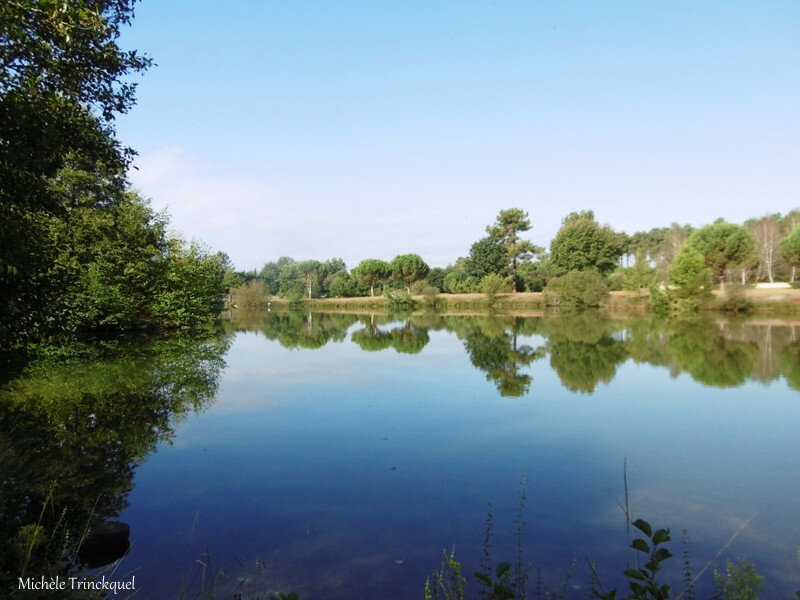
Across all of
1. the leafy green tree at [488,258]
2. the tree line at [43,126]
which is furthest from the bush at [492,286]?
the tree line at [43,126]

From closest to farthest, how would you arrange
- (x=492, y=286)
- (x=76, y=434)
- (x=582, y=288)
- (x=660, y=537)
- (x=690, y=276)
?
(x=660, y=537)
(x=76, y=434)
(x=690, y=276)
(x=582, y=288)
(x=492, y=286)

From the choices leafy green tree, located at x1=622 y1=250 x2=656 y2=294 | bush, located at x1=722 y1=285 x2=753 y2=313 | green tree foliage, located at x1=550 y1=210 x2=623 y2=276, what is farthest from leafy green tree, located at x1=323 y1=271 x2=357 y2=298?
bush, located at x1=722 y1=285 x2=753 y2=313

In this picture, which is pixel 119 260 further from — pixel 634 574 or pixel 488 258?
pixel 488 258

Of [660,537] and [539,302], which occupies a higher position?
[660,537]

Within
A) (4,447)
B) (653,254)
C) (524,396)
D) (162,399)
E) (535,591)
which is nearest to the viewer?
(535,591)

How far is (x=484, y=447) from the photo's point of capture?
800 centimetres

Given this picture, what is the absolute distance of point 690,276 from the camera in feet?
136

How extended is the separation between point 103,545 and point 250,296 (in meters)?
74.1

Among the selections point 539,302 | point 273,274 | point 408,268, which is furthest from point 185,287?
point 273,274

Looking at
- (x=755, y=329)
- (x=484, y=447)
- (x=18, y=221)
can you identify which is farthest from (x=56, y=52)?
(x=755, y=329)

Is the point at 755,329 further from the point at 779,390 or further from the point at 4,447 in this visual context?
the point at 4,447

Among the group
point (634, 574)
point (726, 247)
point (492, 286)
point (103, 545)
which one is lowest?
point (103, 545)

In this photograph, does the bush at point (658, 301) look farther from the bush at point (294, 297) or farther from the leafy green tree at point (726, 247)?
the bush at point (294, 297)

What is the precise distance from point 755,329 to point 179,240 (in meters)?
34.9
